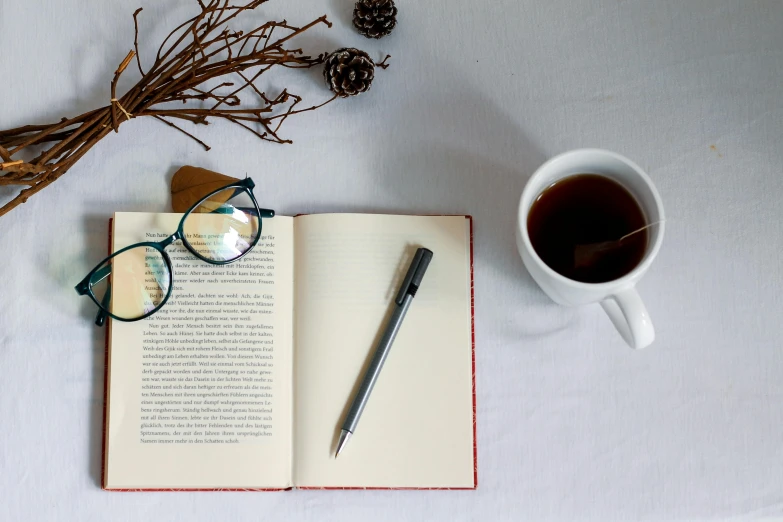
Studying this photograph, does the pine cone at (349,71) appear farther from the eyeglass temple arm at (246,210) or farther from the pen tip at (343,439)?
the pen tip at (343,439)

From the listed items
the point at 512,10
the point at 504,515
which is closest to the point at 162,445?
the point at 504,515

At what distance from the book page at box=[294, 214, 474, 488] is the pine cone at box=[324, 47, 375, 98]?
131 millimetres

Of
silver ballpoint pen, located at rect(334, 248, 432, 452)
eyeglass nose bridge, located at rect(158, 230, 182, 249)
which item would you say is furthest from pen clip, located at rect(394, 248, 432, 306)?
eyeglass nose bridge, located at rect(158, 230, 182, 249)

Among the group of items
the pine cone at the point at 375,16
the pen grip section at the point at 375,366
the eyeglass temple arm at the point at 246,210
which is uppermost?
the pine cone at the point at 375,16

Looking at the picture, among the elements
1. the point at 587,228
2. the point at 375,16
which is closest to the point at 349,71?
the point at 375,16

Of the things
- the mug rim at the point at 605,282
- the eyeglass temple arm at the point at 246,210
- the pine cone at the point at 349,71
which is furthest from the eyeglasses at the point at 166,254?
the mug rim at the point at 605,282

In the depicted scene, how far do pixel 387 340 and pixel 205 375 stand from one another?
185 mm

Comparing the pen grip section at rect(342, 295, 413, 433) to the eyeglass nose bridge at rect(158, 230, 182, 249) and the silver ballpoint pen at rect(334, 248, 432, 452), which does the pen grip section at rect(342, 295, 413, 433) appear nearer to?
the silver ballpoint pen at rect(334, 248, 432, 452)

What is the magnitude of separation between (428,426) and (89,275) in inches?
14.4

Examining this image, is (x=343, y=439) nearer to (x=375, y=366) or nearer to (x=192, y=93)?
(x=375, y=366)

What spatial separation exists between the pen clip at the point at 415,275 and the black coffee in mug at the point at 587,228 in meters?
0.11

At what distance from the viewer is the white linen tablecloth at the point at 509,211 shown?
2.34 feet

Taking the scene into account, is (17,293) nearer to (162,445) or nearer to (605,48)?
(162,445)

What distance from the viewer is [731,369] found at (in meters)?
0.73
